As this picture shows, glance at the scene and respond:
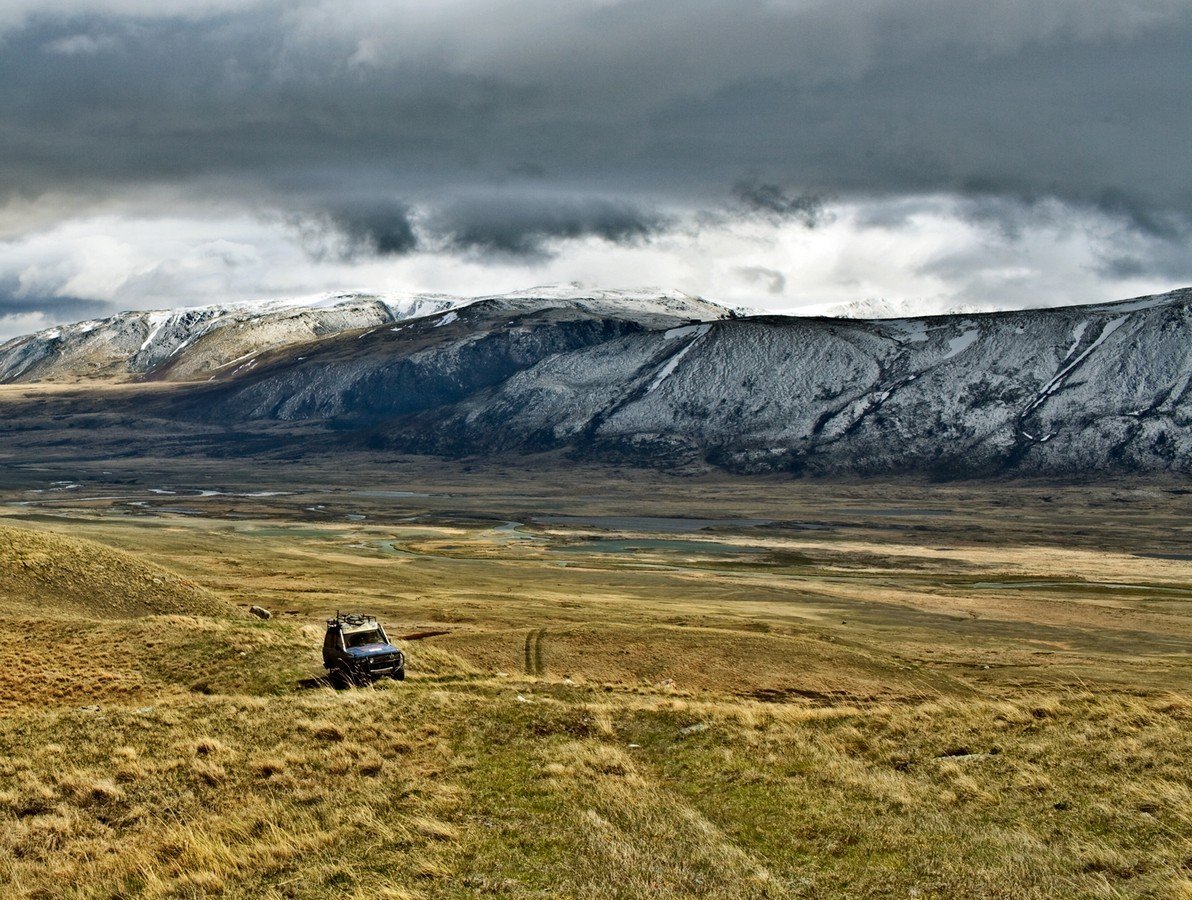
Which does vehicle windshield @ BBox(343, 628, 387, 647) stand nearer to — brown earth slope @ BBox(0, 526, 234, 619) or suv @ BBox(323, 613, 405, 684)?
suv @ BBox(323, 613, 405, 684)

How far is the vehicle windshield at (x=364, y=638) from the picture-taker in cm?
2930

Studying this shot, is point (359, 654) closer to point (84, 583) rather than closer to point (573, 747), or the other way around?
point (573, 747)

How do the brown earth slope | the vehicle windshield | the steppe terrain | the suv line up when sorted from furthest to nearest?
the brown earth slope < the vehicle windshield < the suv < the steppe terrain

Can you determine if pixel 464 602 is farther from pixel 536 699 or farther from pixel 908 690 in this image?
pixel 536 699

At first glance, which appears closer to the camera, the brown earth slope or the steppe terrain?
the steppe terrain

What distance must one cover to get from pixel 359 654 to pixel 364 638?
1.28 metres

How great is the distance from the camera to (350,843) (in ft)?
48.1

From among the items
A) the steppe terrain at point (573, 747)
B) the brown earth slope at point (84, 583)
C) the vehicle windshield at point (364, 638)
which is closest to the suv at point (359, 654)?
the vehicle windshield at point (364, 638)

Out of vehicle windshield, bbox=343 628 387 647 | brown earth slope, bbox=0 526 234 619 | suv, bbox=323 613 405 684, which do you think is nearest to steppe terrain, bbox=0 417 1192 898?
brown earth slope, bbox=0 526 234 619

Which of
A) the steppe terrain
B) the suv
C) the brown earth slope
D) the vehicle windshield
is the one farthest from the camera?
the brown earth slope

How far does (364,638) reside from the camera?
29672 mm

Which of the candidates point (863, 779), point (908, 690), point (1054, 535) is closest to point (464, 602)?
point (908, 690)

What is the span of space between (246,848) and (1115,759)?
50.0 ft

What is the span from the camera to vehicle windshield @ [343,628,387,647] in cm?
2930
